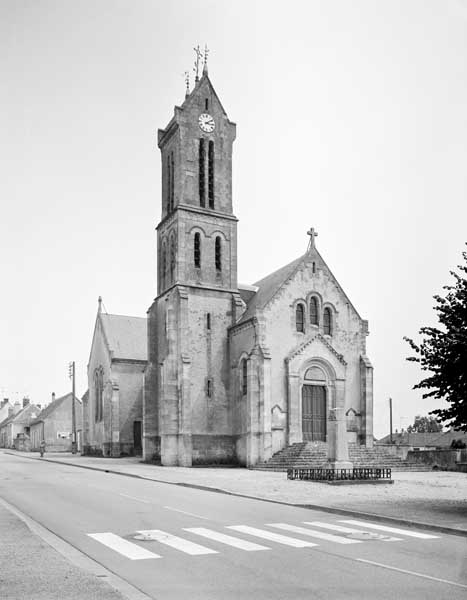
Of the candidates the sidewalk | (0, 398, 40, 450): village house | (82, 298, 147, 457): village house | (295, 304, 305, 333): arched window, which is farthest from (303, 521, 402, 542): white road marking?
(0, 398, 40, 450): village house

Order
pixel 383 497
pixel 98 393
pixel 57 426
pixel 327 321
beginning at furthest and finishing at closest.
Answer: pixel 57 426 → pixel 98 393 → pixel 327 321 → pixel 383 497

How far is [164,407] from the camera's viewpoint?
128ft

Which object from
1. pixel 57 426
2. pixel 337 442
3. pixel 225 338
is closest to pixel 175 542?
pixel 337 442

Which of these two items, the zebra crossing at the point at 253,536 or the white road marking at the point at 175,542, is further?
the zebra crossing at the point at 253,536

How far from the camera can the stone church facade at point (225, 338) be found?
125 ft

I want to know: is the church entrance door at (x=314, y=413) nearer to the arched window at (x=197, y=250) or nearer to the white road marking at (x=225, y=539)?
the arched window at (x=197, y=250)

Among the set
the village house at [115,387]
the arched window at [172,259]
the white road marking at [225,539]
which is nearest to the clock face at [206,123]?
the arched window at [172,259]

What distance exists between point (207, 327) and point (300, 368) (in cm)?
610

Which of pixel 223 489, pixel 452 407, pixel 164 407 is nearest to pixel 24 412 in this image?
pixel 164 407

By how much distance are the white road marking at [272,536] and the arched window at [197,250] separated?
29.4 m

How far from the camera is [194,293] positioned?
4066cm

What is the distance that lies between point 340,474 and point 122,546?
15.7 meters

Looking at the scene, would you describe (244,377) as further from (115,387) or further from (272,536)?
(272,536)

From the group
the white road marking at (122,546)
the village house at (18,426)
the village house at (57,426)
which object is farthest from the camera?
the village house at (18,426)
